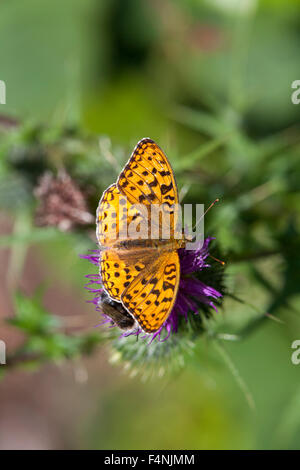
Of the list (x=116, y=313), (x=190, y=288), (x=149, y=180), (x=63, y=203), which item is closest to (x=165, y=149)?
(x=63, y=203)

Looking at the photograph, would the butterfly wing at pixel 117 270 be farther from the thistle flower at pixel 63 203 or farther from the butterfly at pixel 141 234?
the thistle flower at pixel 63 203

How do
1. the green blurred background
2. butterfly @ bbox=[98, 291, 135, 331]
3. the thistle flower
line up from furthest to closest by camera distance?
the green blurred background, the thistle flower, butterfly @ bbox=[98, 291, 135, 331]

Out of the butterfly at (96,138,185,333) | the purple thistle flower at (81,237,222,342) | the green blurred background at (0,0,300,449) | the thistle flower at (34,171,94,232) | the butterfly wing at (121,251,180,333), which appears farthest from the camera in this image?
the green blurred background at (0,0,300,449)

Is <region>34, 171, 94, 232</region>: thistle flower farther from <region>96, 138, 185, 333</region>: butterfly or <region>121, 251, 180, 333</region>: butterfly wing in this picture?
<region>121, 251, 180, 333</region>: butterfly wing

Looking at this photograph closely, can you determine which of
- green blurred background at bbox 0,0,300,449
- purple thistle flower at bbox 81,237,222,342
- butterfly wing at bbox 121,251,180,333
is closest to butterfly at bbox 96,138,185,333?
butterfly wing at bbox 121,251,180,333

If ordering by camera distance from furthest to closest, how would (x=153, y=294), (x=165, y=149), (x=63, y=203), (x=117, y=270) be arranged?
1. (x=165, y=149)
2. (x=63, y=203)
3. (x=117, y=270)
4. (x=153, y=294)

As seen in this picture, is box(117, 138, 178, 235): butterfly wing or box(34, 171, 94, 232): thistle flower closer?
box(117, 138, 178, 235): butterfly wing

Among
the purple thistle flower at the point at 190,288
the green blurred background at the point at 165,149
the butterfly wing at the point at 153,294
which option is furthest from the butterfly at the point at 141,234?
the green blurred background at the point at 165,149

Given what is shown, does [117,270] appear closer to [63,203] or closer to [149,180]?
[149,180]
